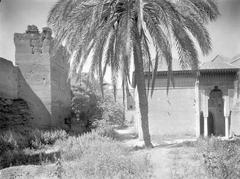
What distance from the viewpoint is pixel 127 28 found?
23.1 feet

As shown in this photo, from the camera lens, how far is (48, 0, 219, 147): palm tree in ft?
23.9

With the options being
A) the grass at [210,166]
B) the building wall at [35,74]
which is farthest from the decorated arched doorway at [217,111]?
the grass at [210,166]

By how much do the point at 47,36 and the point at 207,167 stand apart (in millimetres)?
10288

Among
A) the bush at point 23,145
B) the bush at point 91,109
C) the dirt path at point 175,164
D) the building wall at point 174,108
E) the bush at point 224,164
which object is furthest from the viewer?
the building wall at point 174,108

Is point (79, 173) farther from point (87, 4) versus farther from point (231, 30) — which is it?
point (87, 4)

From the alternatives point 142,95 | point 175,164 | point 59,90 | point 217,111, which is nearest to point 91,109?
point 59,90

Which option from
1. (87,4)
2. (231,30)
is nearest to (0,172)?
(87,4)

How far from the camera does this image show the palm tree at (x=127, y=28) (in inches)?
287

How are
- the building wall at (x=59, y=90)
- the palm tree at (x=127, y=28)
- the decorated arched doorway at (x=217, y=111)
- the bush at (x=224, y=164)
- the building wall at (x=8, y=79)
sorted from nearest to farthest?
the bush at (x=224, y=164) → the palm tree at (x=127, y=28) → the building wall at (x=8, y=79) → the building wall at (x=59, y=90) → the decorated arched doorway at (x=217, y=111)

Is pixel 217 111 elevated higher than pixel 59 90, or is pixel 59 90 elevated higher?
pixel 59 90

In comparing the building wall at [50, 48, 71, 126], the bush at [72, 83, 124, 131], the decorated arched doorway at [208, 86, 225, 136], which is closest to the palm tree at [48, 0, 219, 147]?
the building wall at [50, 48, 71, 126]

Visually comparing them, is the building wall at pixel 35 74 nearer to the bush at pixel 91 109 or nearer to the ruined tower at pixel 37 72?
the ruined tower at pixel 37 72

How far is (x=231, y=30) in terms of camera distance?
5.88m

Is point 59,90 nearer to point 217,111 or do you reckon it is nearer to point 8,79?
point 8,79
